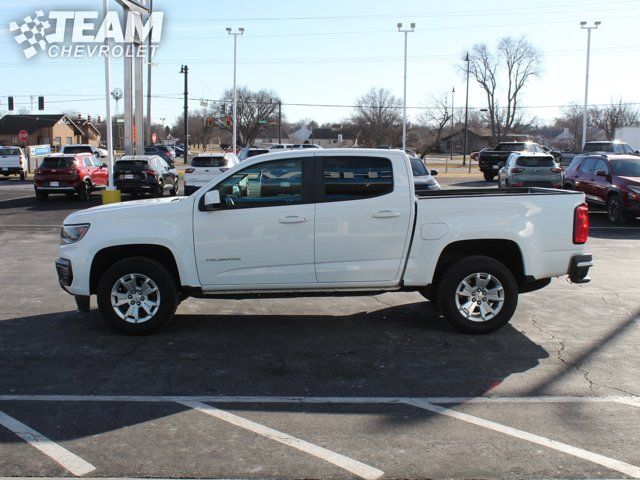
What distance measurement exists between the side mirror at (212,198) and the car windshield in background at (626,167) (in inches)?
525

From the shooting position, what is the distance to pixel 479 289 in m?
6.99

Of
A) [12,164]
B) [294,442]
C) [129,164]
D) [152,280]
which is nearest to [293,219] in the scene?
[152,280]

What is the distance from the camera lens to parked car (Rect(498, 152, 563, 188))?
21.8m

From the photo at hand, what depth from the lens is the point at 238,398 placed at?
5211mm

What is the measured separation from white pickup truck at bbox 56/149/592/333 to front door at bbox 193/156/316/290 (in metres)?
0.01

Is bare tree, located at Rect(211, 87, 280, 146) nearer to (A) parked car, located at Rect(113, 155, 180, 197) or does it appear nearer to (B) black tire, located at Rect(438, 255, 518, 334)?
(A) parked car, located at Rect(113, 155, 180, 197)

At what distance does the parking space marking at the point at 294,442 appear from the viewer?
3.99m

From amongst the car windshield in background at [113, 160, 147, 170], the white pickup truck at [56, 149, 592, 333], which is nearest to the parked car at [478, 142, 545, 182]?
the car windshield in background at [113, 160, 147, 170]

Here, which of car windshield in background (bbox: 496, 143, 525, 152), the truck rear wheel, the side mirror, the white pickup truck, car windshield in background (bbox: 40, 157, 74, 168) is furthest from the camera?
the truck rear wheel

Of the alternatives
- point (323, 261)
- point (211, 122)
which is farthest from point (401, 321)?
point (211, 122)

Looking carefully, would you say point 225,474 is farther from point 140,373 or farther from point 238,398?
point 140,373

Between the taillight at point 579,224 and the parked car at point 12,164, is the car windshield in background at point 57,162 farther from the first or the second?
the taillight at point 579,224

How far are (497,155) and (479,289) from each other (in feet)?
99.7

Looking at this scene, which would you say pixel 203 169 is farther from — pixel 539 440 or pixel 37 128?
pixel 37 128
